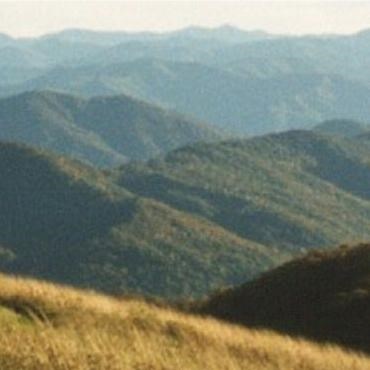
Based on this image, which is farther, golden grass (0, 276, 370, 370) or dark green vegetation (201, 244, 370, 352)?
dark green vegetation (201, 244, 370, 352)

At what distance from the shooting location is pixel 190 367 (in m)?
12.3

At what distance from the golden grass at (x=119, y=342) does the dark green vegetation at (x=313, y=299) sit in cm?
889

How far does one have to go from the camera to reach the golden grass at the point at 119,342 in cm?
1120

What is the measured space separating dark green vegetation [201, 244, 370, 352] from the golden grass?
29.2 feet

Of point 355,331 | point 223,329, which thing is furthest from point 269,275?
point 223,329

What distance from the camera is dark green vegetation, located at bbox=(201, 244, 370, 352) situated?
1183 inches

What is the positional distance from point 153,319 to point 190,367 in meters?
8.37

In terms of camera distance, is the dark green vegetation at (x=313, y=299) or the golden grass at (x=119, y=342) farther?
the dark green vegetation at (x=313, y=299)

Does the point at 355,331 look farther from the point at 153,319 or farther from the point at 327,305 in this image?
the point at 153,319

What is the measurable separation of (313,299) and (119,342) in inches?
822

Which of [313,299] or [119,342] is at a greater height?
[119,342]

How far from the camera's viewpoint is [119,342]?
14.5 m

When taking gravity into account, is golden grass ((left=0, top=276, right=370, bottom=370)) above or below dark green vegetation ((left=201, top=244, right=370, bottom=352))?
above

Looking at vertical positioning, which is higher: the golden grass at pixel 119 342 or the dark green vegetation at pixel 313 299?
the golden grass at pixel 119 342
